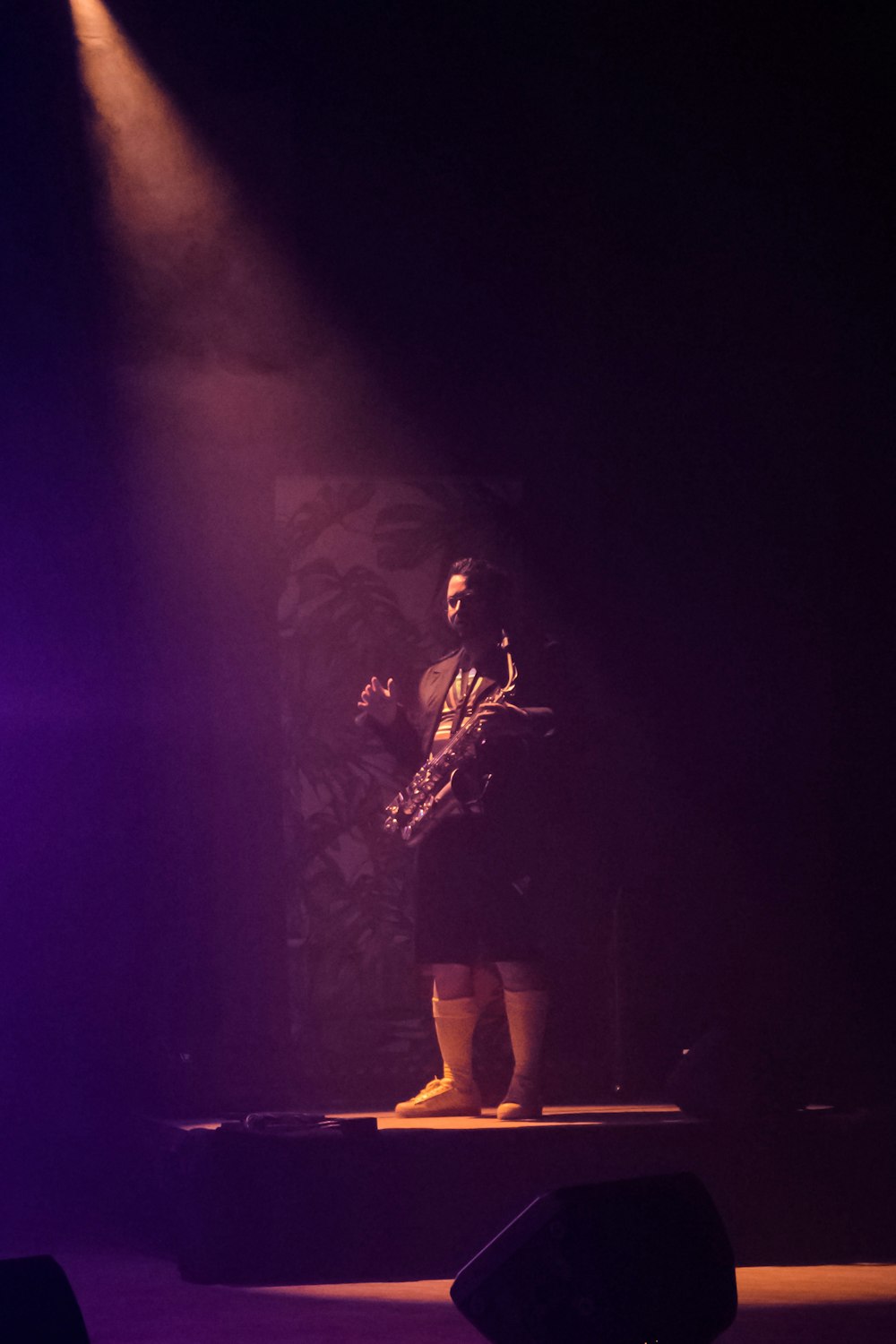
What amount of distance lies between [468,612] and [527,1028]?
49.6 inches

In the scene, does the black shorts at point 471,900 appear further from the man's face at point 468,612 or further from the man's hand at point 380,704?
the man's face at point 468,612

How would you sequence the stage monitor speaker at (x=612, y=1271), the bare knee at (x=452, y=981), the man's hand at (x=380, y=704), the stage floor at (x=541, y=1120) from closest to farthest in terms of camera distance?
the stage monitor speaker at (x=612, y=1271)
the stage floor at (x=541, y=1120)
the bare knee at (x=452, y=981)
the man's hand at (x=380, y=704)

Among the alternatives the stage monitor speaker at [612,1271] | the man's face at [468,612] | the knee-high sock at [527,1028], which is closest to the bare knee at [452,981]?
the knee-high sock at [527,1028]

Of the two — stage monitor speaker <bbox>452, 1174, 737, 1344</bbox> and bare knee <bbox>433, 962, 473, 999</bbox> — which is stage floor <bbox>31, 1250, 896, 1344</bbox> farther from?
stage monitor speaker <bbox>452, 1174, 737, 1344</bbox>

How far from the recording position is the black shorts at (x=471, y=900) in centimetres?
462

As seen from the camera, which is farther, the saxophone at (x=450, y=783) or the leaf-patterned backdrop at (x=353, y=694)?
the leaf-patterned backdrop at (x=353, y=694)

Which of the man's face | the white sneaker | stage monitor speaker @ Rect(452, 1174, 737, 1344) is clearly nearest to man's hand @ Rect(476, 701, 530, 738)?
the man's face

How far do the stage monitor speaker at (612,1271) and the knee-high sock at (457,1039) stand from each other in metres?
2.65

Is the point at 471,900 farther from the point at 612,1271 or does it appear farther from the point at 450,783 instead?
the point at 612,1271

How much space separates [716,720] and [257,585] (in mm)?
1692

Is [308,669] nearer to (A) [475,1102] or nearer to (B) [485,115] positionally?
(A) [475,1102]

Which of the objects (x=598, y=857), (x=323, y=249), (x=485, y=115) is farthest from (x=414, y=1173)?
(x=485, y=115)

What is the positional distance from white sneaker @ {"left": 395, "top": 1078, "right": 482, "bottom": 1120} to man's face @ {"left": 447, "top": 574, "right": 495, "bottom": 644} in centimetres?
136

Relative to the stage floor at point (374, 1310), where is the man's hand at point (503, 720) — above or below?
above
